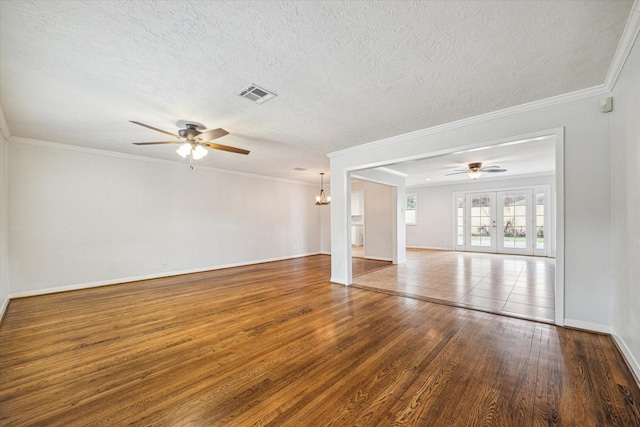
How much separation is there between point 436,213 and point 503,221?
219 centimetres

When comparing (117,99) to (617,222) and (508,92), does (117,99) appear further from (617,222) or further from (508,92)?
(617,222)

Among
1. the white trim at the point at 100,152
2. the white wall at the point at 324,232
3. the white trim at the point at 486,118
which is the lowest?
the white wall at the point at 324,232

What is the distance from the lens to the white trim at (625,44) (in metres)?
1.71

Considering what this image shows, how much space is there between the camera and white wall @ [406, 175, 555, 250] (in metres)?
9.44

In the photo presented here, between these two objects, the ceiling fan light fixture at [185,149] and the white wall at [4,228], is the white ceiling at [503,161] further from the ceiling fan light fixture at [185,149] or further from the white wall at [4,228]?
the white wall at [4,228]

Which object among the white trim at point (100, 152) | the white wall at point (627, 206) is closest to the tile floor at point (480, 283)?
the white wall at point (627, 206)

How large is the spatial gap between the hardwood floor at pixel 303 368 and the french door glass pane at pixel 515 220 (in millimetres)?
6898

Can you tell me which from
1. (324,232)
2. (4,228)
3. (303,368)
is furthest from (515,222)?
(4,228)

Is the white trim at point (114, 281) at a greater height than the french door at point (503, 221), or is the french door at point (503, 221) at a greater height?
the french door at point (503, 221)

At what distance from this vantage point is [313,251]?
935 centimetres

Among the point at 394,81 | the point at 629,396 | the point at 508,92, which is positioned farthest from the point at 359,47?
the point at 629,396

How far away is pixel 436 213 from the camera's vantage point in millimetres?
10188

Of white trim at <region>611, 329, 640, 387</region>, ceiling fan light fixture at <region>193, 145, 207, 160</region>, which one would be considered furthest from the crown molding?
ceiling fan light fixture at <region>193, 145, 207, 160</region>

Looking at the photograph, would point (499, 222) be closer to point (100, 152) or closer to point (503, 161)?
point (503, 161)
